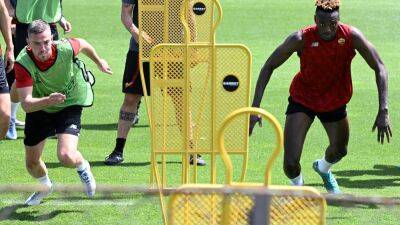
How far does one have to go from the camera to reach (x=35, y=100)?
8.62m

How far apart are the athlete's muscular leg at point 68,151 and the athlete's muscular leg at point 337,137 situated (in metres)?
2.14

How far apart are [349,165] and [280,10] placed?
13.7 m

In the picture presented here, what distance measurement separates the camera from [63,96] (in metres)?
8.48

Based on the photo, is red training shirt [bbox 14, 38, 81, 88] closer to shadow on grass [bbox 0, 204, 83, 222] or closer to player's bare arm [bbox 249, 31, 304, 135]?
shadow on grass [bbox 0, 204, 83, 222]

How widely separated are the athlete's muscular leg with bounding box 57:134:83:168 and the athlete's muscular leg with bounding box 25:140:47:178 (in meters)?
0.23

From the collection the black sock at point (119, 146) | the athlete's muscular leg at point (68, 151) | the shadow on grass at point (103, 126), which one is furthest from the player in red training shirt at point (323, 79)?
the shadow on grass at point (103, 126)

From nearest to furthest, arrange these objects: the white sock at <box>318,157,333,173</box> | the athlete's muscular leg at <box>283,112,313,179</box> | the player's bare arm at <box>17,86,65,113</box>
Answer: the player's bare arm at <box>17,86,65,113</box>, the athlete's muscular leg at <box>283,112,313,179</box>, the white sock at <box>318,157,333,173</box>

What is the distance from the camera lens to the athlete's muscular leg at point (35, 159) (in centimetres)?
919

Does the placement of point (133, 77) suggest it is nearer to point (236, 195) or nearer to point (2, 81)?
point (2, 81)

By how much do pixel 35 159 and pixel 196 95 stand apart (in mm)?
1436

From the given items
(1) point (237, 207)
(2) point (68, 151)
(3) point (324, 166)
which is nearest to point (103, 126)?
(3) point (324, 166)

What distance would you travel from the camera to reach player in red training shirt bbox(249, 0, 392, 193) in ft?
28.9

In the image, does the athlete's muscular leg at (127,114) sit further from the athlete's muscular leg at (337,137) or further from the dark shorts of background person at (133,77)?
the athlete's muscular leg at (337,137)

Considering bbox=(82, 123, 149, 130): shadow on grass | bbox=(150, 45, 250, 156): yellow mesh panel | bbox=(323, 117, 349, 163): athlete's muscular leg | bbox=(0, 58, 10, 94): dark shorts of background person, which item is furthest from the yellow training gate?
bbox=(82, 123, 149, 130): shadow on grass
